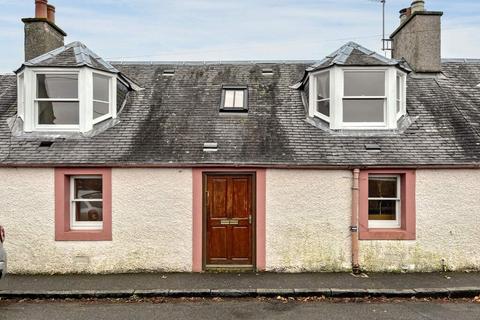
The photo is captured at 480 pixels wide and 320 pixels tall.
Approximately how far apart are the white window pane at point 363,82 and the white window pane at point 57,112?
6935 mm

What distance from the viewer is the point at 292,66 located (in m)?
12.3

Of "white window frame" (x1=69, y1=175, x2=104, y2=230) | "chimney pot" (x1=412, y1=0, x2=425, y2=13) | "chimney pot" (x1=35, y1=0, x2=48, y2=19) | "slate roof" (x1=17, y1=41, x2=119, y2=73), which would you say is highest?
"chimney pot" (x1=412, y1=0, x2=425, y2=13)

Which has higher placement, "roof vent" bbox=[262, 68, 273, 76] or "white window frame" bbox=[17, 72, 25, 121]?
"roof vent" bbox=[262, 68, 273, 76]

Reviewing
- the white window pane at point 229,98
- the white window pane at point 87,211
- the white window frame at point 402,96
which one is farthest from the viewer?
the white window pane at point 229,98

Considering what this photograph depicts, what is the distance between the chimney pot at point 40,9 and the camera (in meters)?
11.2

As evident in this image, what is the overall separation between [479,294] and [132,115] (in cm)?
884

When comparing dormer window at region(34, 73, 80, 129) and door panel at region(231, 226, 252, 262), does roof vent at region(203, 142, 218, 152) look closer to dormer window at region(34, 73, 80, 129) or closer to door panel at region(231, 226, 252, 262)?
door panel at region(231, 226, 252, 262)

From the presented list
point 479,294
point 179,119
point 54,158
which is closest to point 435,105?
point 479,294

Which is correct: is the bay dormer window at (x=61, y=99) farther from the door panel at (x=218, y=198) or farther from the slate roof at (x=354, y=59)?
the slate roof at (x=354, y=59)

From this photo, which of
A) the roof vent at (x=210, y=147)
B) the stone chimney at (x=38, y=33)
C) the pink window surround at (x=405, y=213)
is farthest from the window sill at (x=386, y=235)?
the stone chimney at (x=38, y=33)

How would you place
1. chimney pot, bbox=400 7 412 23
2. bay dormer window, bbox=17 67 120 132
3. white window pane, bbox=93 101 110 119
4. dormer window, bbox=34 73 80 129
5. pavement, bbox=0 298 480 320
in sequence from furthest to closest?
chimney pot, bbox=400 7 412 23, white window pane, bbox=93 101 110 119, dormer window, bbox=34 73 80 129, bay dormer window, bbox=17 67 120 132, pavement, bbox=0 298 480 320

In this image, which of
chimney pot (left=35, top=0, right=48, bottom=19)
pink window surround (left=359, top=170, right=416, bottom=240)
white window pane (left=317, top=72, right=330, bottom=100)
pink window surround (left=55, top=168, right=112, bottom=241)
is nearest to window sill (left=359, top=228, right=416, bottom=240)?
pink window surround (left=359, top=170, right=416, bottom=240)

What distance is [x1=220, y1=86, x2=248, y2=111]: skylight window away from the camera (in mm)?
10219

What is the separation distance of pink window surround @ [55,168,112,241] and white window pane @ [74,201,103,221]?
1.27ft
